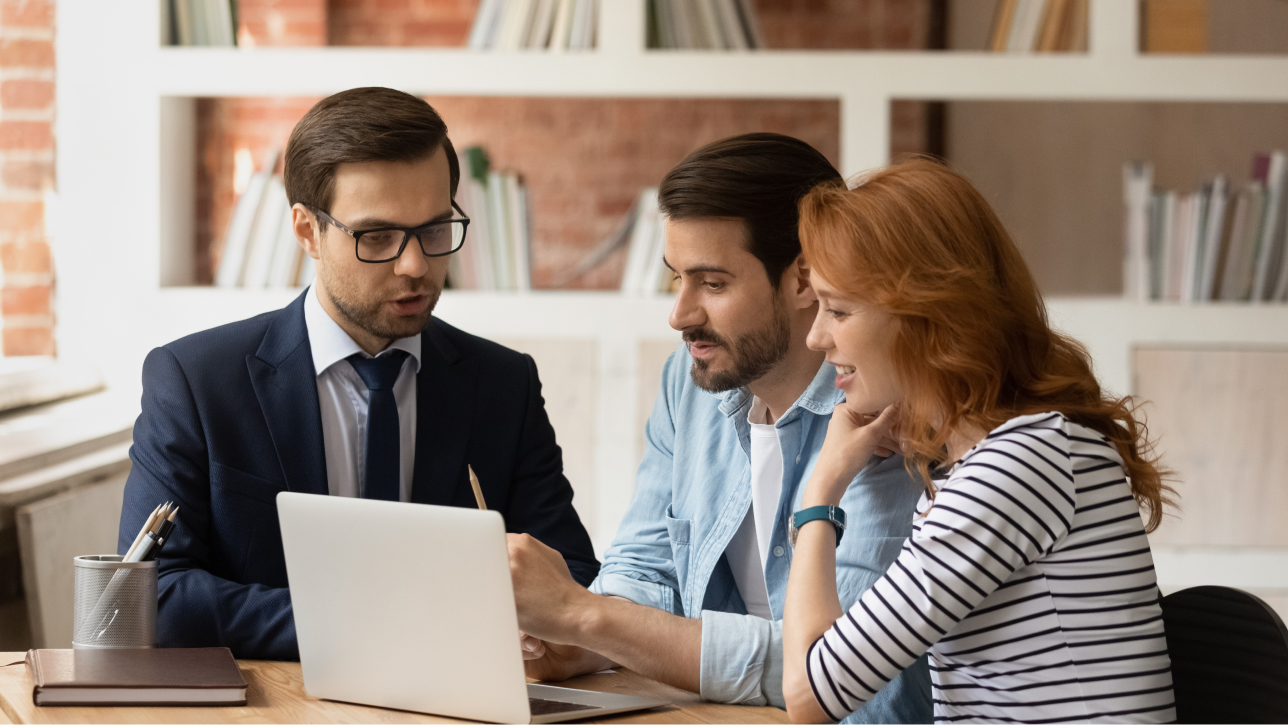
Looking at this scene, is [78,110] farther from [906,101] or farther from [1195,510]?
[1195,510]

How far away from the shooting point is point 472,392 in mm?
1750

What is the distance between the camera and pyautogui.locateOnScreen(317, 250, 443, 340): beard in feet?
5.30

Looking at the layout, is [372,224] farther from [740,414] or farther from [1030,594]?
[1030,594]

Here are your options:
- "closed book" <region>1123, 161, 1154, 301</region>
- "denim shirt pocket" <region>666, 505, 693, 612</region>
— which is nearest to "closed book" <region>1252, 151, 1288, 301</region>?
"closed book" <region>1123, 161, 1154, 301</region>

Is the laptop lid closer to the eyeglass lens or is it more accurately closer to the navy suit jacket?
the navy suit jacket

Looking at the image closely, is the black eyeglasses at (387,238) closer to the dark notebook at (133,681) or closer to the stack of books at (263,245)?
the dark notebook at (133,681)

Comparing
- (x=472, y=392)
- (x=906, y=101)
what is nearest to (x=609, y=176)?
(x=906, y=101)

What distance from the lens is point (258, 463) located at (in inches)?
61.2

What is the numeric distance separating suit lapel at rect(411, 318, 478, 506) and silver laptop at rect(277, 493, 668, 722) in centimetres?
49

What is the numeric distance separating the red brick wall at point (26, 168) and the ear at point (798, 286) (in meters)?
2.19

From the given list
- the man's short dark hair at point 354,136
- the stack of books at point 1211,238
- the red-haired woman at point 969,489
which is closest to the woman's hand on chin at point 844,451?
the red-haired woman at point 969,489

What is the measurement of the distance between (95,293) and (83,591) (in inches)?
72.6

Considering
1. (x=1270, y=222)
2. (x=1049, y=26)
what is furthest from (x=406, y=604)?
(x=1270, y=222)

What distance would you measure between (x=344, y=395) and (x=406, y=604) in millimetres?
625
